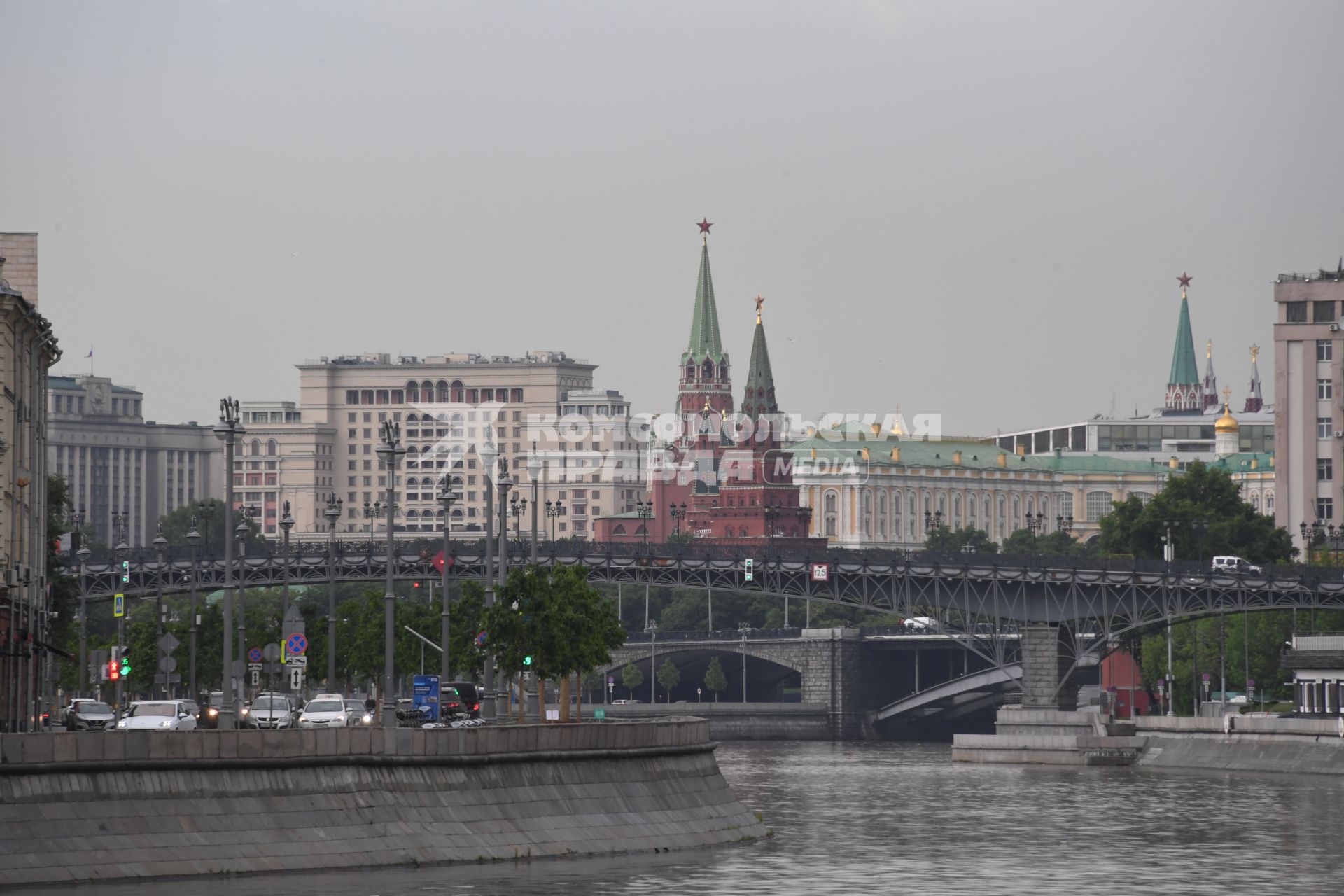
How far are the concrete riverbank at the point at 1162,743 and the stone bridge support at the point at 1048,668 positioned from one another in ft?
4.11

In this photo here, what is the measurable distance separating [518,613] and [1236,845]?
24489mm

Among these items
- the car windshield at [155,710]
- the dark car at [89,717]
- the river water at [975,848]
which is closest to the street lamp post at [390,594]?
the river water at [975,848]

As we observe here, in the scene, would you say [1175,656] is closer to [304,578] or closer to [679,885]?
[304,578]

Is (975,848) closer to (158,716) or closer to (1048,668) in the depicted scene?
(158,716)

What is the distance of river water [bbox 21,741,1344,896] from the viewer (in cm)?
5691

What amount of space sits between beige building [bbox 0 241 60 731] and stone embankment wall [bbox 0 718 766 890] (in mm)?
18100

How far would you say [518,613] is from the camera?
88.3m

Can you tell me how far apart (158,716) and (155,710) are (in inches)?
21.7

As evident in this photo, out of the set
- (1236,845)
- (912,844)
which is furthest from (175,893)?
(1236,845)

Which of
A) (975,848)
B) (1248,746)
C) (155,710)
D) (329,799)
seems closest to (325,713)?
(155,710)

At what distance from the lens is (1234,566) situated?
577 ft

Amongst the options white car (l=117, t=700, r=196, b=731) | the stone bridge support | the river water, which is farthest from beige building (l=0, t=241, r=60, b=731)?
the stone bridge support

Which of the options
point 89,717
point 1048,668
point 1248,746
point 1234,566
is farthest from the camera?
point 1234,566

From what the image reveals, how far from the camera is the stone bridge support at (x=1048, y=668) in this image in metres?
155
